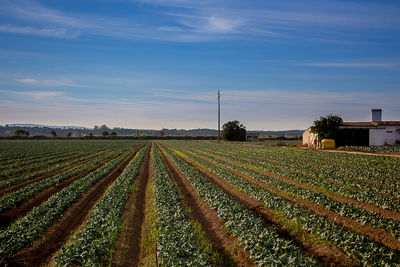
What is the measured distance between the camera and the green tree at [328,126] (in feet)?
141

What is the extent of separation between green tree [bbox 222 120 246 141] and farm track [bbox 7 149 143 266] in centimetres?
7178

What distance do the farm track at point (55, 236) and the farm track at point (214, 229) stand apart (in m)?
4.56

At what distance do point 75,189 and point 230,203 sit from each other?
940 cm

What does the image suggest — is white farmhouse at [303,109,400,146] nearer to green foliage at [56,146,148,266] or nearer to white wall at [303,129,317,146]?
white wall at [303,129,317,146]

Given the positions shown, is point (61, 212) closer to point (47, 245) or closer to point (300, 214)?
point (47, 245)

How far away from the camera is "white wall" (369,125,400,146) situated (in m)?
41.3

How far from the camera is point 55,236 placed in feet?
28.5

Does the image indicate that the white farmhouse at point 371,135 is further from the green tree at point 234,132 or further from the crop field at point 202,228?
the green tree at point 234,132

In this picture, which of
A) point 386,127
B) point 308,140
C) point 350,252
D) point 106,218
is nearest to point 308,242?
point 350,252

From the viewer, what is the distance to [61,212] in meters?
10.8

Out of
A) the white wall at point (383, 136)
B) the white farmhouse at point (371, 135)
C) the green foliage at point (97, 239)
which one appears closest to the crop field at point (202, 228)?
the green foliage at point (97, 239)

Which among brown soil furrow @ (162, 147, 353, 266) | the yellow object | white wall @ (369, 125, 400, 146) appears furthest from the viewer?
the yellow object

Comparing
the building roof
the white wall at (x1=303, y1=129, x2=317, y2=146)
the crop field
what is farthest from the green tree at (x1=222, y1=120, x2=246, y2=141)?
the crop field

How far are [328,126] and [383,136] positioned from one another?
8538mm
